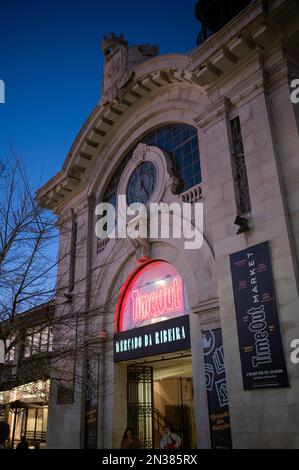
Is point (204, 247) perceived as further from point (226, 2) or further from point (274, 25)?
point (226, 2)

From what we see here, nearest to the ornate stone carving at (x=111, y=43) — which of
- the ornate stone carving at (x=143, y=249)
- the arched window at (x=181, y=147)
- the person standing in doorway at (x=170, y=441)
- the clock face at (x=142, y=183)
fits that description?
the arched window at (x=181, y=147)

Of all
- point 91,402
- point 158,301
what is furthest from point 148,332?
point 91,402

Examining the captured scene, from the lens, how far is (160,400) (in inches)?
794

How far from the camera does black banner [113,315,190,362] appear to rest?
12.2 metres

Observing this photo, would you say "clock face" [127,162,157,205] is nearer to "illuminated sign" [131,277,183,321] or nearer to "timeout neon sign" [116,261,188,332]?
"timeout neon sign" [116,261,188,332]

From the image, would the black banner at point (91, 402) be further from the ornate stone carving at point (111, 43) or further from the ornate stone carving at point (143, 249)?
the ornate stone carving at point (111, 43)

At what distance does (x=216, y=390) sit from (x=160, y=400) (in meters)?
10.5

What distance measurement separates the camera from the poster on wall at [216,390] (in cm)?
1005

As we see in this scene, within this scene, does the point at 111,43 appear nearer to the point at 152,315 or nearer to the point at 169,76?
the point at 169,76

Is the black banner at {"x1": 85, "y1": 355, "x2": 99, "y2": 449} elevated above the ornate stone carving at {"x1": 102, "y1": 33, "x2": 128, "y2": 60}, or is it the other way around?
the ornate stone carving at {"x1": 102, "y1": 33, "x2": 128, "y2": 60}

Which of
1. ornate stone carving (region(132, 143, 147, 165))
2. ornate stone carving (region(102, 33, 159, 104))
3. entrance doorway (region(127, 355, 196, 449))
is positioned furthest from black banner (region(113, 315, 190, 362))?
ornate stone carving (region(102, 33, 159, 104))

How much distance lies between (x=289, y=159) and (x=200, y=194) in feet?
11.0

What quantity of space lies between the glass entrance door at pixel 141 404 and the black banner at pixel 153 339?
109 centimetres

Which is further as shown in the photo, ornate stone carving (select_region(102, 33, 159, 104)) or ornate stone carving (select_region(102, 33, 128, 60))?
ornate stone carving (select_region(102, 33, 128, 60))
